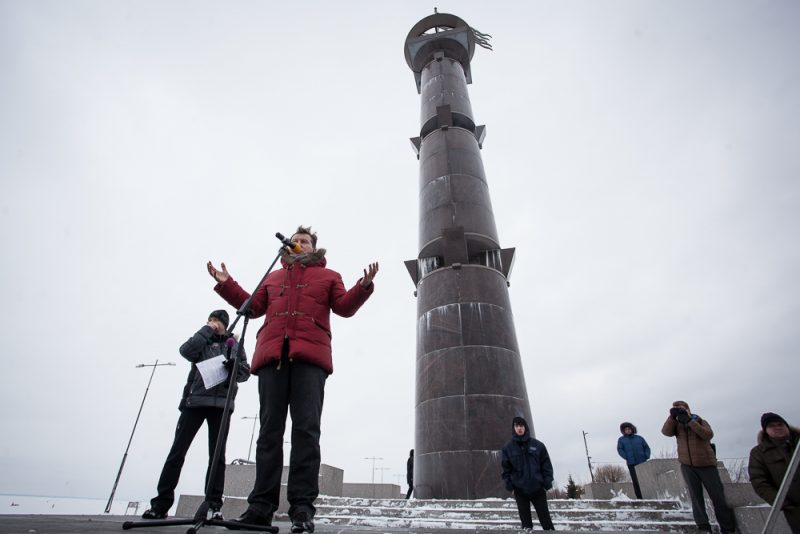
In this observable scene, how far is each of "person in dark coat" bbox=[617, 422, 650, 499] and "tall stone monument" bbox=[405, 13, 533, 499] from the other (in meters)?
2.16

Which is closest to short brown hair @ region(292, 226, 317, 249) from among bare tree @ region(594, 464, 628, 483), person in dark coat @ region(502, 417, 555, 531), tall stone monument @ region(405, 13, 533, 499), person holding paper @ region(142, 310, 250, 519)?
person holding paper @ region(142, 310, 250, 519)

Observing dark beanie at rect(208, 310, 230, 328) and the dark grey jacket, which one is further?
dark beanie at rect(208, 310, 230, 328)

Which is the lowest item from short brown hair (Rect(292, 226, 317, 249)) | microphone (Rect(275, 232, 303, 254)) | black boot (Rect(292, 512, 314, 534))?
black boot (Rect(292, 512, 314, 534))

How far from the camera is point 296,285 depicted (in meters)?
3.80

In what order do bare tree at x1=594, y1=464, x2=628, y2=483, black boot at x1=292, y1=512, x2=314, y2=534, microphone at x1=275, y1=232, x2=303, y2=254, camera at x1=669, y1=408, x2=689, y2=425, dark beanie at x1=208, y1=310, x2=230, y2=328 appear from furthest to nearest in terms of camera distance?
bare tree at x1=594, y1=464, x2=628, y2=483 → camera at x1=669, y1=408, x2=689, y2=425 → dark beanie at x1=208, y1=310, x2=230, y2=328 → microphone at x1=275, y1=232, x2=303, y2=254 → black boot at x1=292, y1=512, x2=314, y2=534

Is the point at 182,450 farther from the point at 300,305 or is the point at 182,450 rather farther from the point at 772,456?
the point at 772,456

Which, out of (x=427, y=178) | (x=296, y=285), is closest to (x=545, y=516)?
(x=296, y=285)

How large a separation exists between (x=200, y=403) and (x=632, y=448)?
8.99m

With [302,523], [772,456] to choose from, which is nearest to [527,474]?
[772,456]

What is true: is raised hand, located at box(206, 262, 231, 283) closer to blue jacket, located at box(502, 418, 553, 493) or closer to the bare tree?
blue jacket, located at box(502, 418, 553, 493)

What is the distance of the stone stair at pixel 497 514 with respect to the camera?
5887mm

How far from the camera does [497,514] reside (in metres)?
6.52

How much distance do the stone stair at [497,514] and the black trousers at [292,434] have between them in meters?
3.30

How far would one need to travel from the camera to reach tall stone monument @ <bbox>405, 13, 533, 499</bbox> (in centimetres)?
863
